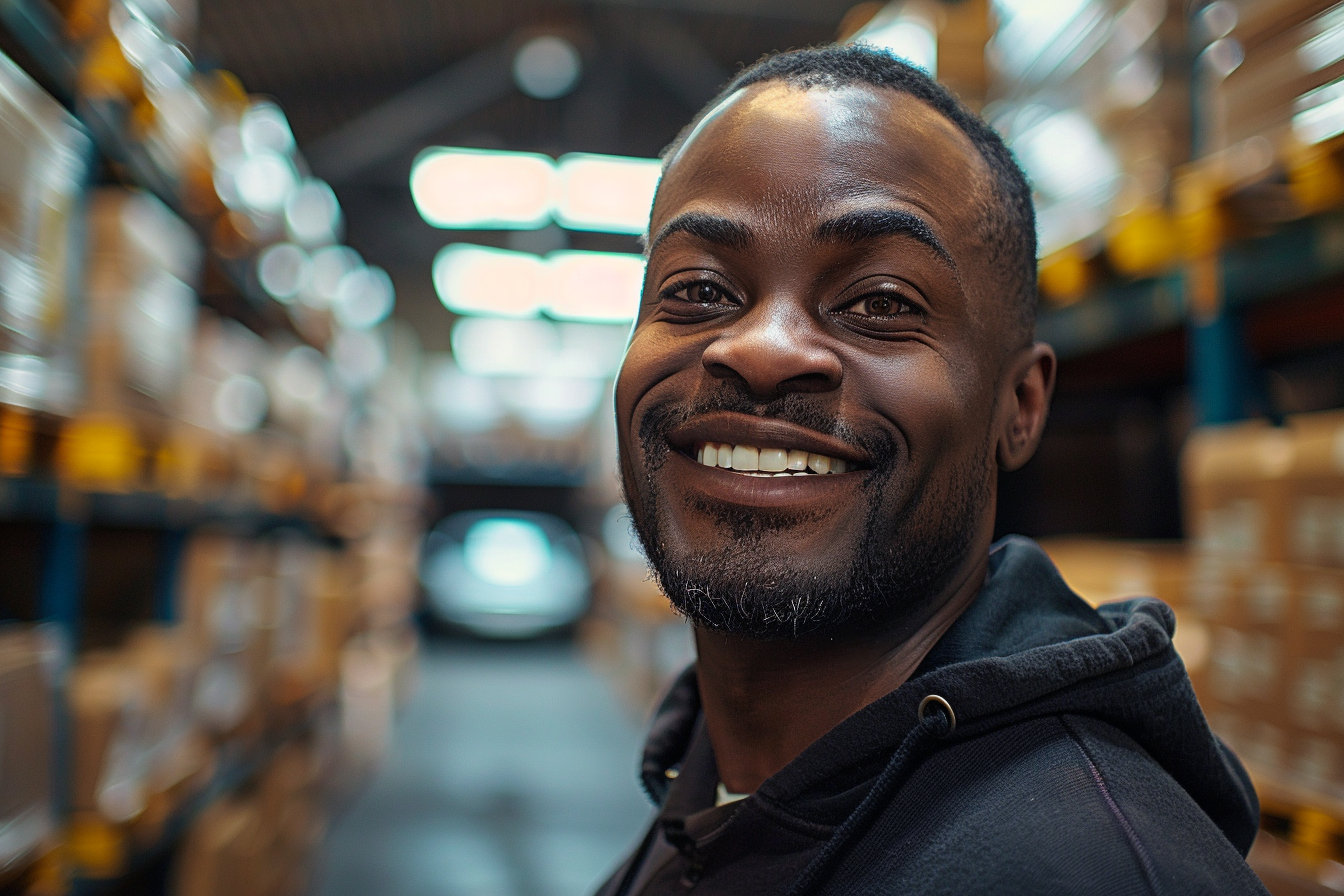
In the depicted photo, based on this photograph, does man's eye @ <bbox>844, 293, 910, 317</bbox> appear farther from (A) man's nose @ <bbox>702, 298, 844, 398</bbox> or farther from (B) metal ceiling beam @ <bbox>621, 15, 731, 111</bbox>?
(B) metal ceiling beam @ <bbox>621, 15, 731, 111</bbox>

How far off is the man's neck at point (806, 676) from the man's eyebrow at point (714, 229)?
0.49m

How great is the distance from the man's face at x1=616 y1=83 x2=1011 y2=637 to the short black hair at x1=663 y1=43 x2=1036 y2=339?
3 centimetres

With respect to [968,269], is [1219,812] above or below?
below

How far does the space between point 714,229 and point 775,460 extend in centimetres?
31

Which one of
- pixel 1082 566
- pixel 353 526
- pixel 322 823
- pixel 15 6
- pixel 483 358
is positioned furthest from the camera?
pixel 483 358

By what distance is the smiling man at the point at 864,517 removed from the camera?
3.06 ft

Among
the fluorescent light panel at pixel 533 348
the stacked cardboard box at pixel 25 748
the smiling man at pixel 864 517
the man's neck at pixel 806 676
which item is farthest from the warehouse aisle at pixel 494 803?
the fluorescent light panel at pixel 533 348

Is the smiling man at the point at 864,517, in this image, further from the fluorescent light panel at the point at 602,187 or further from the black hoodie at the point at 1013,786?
the fluorescent light panel at the point at 602,187

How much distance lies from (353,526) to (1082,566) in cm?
524

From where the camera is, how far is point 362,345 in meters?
7.88

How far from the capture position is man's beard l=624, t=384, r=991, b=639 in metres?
1.06

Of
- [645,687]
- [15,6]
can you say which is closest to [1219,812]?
[15,6]

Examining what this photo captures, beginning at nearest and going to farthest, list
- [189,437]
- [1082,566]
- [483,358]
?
[1082,566]
[189,437]
[483,358]

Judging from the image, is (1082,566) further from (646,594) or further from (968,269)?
(646,594)
